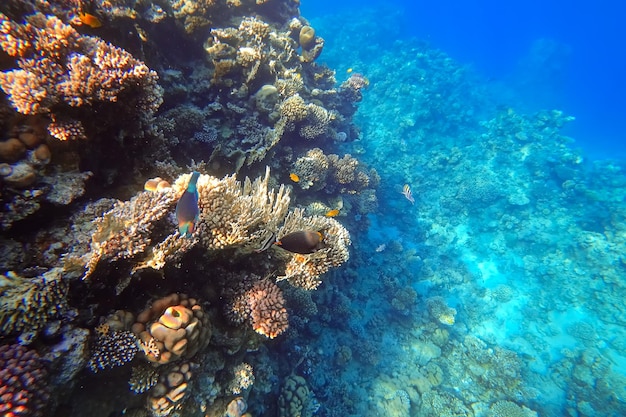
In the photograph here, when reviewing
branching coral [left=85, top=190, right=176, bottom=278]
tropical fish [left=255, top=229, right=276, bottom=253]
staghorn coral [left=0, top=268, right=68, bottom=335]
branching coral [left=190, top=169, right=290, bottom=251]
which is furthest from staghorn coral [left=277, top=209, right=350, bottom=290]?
staghorn coral [left=0, top=268, right=68, bottom=335]

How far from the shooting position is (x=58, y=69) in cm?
263

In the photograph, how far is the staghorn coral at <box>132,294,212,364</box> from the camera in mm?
2387

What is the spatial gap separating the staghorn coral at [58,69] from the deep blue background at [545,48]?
32.9m

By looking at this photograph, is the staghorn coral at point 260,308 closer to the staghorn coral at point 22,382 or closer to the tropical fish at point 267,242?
the tropical fish at point 267,242

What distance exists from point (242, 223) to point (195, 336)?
1057 millimetres

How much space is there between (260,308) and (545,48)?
5053cm

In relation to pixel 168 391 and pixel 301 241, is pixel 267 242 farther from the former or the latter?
pixel 168 391

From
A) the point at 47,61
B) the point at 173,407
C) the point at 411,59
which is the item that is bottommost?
the point at 173,407

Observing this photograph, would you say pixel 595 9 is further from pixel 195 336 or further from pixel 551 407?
pixel 195 336

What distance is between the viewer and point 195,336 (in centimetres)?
251

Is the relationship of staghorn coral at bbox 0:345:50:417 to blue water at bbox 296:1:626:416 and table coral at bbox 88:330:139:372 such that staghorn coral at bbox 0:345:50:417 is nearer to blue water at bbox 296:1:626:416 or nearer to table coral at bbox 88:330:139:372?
table coral at bbox 88:330:139:372

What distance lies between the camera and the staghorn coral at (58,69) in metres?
2.43

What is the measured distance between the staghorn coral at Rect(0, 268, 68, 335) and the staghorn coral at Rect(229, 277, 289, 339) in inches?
58.1

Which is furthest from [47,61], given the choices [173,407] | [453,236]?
[453,236]
